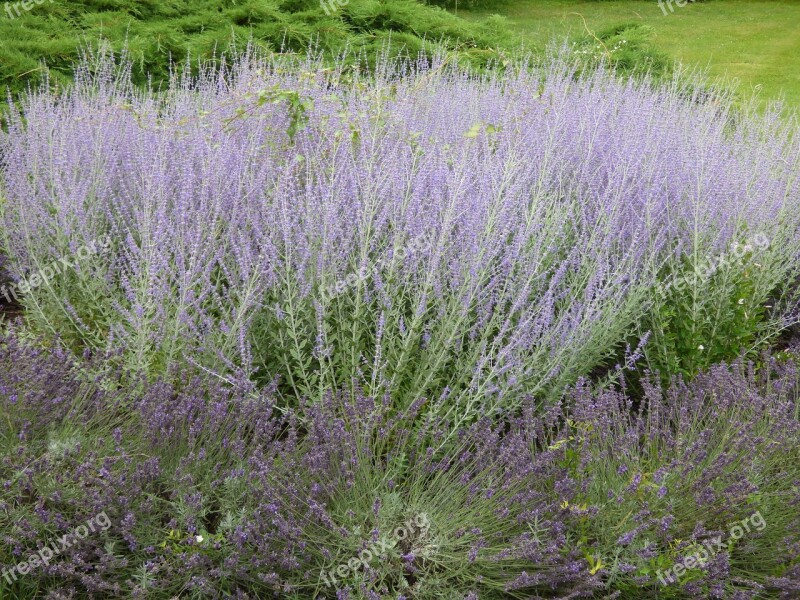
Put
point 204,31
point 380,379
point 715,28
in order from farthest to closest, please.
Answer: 1. point 715,28
2. point 204,31
3. point 380,379

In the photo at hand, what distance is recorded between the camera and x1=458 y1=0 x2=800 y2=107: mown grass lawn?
11.9 m

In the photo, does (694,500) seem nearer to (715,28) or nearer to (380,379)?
(380,379)

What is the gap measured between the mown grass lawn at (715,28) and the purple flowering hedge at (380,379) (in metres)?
7.81

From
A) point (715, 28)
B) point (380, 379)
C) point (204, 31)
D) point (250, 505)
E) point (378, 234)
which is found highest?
point (715, 28)

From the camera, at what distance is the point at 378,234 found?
3.06 metres

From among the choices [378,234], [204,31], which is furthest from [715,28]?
[378,234]

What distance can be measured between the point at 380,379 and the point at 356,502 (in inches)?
25.1

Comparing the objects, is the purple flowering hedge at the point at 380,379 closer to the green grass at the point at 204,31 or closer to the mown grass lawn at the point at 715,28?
the green grass at the point at 204,31

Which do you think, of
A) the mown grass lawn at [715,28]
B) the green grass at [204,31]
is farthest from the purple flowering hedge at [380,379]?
the mown grass lawn at [715,28]

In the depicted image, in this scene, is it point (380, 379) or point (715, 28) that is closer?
point (380, 379)

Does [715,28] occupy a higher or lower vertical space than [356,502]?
higher

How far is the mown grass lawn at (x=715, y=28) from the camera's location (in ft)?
39.0

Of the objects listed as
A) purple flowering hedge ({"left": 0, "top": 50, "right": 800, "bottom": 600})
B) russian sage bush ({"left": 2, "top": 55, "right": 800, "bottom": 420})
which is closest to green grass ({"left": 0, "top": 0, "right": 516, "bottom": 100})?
russian sage bush ({"left": 2, "top": 55, "right": 800, "bottom": 420})

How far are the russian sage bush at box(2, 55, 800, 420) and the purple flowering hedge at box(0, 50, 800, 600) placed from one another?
30 mm
